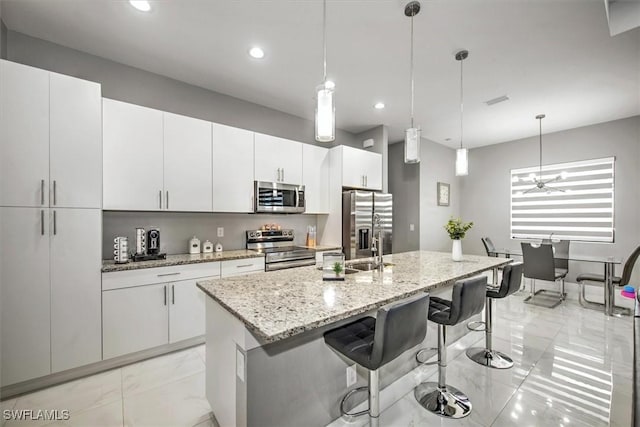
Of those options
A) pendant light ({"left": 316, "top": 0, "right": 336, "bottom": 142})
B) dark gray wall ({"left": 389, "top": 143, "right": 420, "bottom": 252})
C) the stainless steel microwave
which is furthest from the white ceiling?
dark gray wall ({"left": 389, "top": 143, "right": 420, "bottom": 252})

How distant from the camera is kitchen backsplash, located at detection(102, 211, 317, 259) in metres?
2.73

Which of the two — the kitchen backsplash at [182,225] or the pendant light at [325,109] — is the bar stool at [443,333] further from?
the kitchen backsplash at [182,225]

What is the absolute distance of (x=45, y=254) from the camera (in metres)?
2.03

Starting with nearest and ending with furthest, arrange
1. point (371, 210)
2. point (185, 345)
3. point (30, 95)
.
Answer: point (30, 95) → point (185, 345) → point (371, 210)

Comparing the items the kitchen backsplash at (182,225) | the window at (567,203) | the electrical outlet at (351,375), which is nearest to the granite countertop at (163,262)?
the kitchen backsplash at (182,225)

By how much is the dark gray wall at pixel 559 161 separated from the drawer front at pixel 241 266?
5.21m

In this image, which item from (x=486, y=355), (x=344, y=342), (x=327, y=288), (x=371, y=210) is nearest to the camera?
(x=344, y=342)

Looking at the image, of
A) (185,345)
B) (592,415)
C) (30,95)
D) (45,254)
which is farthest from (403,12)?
(185,345)

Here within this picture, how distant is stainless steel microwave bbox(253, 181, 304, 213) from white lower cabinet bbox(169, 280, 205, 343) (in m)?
1.21

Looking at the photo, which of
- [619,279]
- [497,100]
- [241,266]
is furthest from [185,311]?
[619,279]

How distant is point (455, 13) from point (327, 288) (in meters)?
2.37

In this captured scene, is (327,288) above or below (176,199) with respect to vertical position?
below

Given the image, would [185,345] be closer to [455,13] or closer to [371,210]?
[371,210]

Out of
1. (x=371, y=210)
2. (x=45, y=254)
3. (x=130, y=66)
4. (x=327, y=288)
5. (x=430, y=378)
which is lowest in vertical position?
(x=430, y=378)
